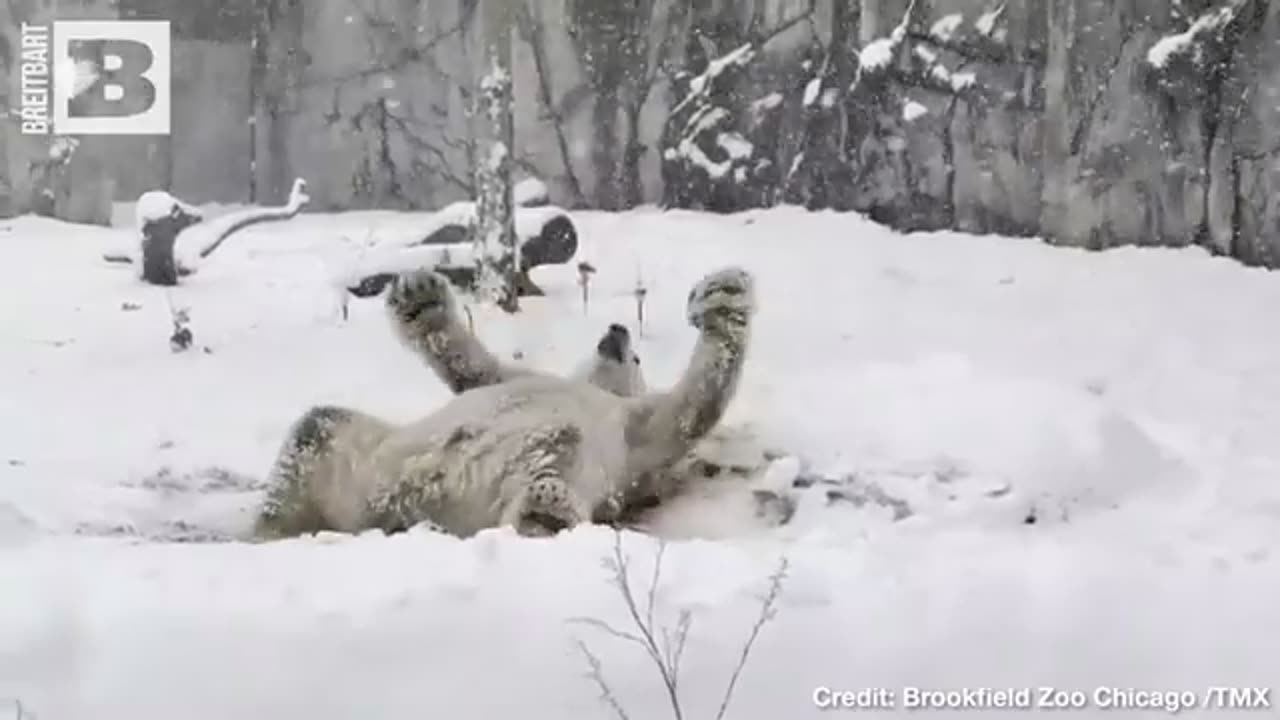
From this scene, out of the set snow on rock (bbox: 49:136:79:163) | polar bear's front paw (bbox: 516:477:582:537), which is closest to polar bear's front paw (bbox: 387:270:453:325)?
polar bear's front paw (bbox: 516:477:582:537)

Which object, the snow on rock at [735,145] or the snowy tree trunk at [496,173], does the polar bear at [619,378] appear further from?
the snow on rock at [735,145]

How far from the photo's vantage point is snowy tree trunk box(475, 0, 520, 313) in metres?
1.36

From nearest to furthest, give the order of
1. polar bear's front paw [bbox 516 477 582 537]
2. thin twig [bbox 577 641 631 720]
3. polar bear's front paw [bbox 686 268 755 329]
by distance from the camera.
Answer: thin twig [bbox 577 641 631 720], polar bear's front paw [bbox 516 477 582 537], polar bear's front paw [bbox 686 268 755 329]

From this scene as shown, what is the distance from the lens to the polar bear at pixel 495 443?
1.25 m

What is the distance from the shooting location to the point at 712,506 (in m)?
1.28

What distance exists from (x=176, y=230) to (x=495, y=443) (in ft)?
1.36

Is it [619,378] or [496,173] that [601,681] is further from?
[496,173]

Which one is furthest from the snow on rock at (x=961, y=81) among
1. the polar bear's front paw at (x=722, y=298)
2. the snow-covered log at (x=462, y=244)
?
the snow-covered log at (x=462, y=244)

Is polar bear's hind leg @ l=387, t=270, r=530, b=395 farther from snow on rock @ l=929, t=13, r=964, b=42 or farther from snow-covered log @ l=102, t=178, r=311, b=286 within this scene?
snow on rock @ l=929, t=13, r=964, b=42

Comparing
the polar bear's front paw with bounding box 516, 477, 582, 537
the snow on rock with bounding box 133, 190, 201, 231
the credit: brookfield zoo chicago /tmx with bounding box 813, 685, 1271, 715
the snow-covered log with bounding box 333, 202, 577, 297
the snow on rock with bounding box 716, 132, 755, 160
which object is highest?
the snow on rock with bounding box 716, 132, 755, 160

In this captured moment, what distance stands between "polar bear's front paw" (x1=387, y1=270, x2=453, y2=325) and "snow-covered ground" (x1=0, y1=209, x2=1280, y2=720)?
0.12 ft

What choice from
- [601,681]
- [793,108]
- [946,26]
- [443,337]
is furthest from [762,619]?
[946,26]

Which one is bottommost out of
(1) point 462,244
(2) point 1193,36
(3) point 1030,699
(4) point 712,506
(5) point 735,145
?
(3) point 1030,699

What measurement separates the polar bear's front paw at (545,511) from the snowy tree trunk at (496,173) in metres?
0.23
